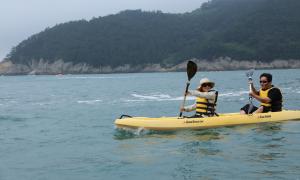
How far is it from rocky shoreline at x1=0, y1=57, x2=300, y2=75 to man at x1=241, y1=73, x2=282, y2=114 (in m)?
126

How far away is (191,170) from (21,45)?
639 ft

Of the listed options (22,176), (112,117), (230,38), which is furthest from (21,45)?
(22,176)

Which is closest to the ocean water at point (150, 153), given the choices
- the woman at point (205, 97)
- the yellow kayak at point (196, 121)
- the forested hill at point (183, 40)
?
the yellow kayak at point (196, 121)

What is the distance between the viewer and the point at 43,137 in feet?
58.3

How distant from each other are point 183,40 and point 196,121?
16191 centimetres

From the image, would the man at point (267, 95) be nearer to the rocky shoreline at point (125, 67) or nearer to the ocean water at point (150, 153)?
the ocean water at point (150, 153)

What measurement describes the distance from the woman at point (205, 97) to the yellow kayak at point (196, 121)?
1.02 ft

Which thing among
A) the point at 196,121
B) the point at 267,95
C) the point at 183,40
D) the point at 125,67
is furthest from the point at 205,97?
the point at 183,40

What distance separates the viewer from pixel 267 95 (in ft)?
54.2

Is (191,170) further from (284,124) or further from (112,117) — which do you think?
(112,117)

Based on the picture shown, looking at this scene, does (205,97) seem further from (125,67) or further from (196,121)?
(125,67)

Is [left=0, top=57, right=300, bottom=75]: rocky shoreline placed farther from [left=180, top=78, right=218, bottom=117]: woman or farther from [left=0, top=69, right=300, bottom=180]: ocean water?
[left=180, top=78, right=218, bottom=117]: woman

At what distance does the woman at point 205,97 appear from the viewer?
615 inches

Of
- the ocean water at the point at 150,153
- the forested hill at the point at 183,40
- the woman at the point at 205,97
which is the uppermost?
the forested hill at the point at 183,40
